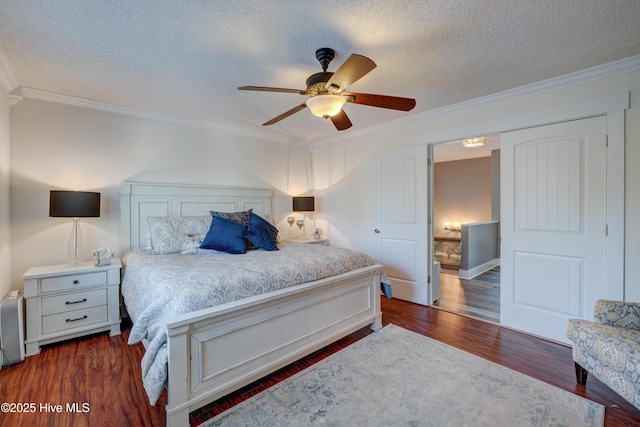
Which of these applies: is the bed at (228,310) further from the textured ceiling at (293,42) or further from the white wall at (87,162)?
the textured ceiling at (293,42)

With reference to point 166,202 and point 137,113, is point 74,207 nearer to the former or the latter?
point 166,202

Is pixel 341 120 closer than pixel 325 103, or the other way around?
pixel 325 103

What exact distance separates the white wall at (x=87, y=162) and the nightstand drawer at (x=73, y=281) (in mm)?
585

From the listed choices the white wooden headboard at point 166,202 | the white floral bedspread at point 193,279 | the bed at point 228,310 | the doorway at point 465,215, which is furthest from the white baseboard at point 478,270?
the white wooden headboard at point 166,202

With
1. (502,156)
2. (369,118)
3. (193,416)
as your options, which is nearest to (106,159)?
(193,416)

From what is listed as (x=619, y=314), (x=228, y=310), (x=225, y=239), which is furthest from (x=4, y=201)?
(x=619, y=314)

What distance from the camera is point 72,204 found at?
8.78ft

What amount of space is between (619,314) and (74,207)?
452 centimetres

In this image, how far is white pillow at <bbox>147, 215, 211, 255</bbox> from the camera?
3010 mm

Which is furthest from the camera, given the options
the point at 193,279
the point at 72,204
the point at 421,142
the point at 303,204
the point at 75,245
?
the point at 303,204

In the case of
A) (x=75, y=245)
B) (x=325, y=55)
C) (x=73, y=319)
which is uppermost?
(x=325, y=55)

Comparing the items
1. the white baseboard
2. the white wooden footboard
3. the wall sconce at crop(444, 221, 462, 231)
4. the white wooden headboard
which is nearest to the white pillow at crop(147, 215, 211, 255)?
the white wooden headboard

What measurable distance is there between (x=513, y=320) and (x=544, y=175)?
152cm

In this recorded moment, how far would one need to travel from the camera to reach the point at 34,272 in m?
2.51
